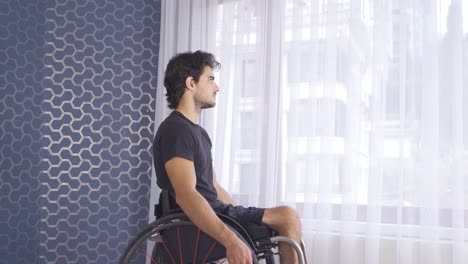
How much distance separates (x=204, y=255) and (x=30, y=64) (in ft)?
6.12

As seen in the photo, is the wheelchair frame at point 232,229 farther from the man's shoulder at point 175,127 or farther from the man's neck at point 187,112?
the man's neck at point 187,112

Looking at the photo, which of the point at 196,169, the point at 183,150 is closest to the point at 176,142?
the point at 183,150

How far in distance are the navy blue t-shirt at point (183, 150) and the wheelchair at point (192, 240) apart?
15 cm

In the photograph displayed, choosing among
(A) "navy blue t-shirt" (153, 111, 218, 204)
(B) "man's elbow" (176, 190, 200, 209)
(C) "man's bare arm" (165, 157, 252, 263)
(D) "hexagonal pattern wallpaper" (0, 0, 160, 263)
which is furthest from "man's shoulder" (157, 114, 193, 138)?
(D) "hexagonal pattern wallpaper" (0, 0, 160, 263)

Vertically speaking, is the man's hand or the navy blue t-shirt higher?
the navy blue t-shirt

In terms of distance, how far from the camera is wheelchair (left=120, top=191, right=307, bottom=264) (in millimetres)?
2180

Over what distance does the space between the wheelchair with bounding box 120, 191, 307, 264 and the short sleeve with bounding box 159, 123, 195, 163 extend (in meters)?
0.20

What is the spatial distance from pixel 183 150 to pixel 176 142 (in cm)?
4

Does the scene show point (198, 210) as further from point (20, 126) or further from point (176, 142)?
point (20, 126)

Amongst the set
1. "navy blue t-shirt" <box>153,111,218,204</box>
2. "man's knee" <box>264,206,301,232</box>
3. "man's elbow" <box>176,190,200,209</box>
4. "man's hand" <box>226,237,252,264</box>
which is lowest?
"man's hand" <box>226,237,252,264</box>

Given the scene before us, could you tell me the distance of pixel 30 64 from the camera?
3506 millimetres

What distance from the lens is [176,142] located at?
7.39 feet

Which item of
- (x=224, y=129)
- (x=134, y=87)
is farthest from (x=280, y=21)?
(x=134, y=87)

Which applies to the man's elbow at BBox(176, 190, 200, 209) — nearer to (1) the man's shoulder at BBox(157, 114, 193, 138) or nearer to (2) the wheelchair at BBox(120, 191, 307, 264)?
(2) the wheelchair at BBox(120, 191, 307, 264)
